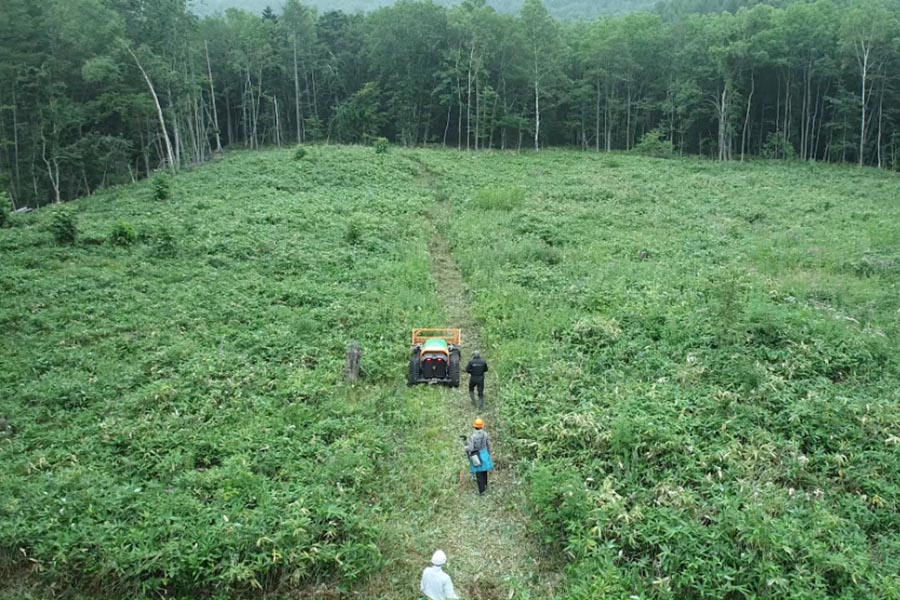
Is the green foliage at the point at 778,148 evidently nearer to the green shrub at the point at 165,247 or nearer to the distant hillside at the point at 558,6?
the green shrub at the point at 165,247

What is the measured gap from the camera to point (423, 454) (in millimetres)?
10797

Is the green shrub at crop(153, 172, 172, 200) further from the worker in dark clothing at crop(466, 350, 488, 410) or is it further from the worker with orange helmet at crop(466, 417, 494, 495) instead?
the worker with orange helmet at crop(466, 417, 494, 495)

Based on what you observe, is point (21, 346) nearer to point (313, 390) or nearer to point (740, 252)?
point (313, 390)

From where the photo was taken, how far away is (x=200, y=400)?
1182 cm

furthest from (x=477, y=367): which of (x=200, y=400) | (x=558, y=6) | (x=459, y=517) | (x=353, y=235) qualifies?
(x=558, y=6)

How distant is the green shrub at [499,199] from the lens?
2977 cm

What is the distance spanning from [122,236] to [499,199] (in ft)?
58.0

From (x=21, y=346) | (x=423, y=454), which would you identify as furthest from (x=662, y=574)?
(x=21, y=346)

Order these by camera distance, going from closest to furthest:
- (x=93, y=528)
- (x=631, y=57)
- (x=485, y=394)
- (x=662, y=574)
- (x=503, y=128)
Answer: (x=662, y=574)
(x=93, y=528)
(x=485, y=394)
(x=631, y=57)
(x=503, y=128)

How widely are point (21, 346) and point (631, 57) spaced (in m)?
54.0

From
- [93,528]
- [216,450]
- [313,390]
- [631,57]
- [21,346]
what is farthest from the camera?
[631,57]

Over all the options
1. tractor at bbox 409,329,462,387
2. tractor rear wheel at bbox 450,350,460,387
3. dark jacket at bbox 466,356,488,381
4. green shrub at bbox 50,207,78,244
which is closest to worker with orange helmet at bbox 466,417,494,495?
dark jacket at bbox 466,356,488,381

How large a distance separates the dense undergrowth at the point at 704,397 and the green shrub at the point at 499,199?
476 centimetres

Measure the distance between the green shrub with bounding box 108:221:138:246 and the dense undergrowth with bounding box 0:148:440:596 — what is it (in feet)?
0.18
